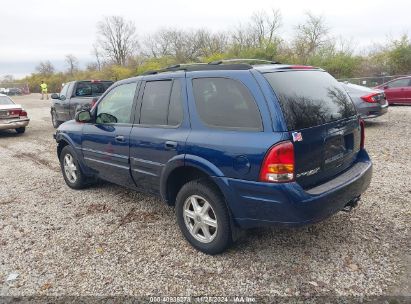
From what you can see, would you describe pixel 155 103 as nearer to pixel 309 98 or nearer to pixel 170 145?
pixel 170 145

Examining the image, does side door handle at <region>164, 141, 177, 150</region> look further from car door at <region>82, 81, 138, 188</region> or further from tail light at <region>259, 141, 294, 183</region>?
tail light at <region>259, 141, 294, 183</region>

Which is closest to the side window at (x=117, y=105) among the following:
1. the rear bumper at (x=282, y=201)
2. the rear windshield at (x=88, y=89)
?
the rear bumper at (x=282, y=201)

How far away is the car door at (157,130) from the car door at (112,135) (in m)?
0.18

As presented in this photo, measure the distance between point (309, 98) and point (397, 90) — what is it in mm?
14357

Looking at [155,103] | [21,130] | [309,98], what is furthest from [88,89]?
[309,98]

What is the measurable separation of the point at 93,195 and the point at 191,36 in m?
49.5

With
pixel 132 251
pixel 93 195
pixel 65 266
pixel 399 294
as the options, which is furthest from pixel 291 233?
pixel 93 195

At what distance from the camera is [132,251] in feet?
11.7

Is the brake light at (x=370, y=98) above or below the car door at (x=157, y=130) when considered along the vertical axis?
below

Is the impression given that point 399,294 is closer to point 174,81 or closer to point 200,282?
Answer: point 200,282

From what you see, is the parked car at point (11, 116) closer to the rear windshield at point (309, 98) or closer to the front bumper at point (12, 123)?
the front bumper at point (12, 123)

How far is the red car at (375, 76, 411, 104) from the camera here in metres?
14.8

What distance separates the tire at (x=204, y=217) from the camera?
3154mm

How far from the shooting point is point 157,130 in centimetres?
371
